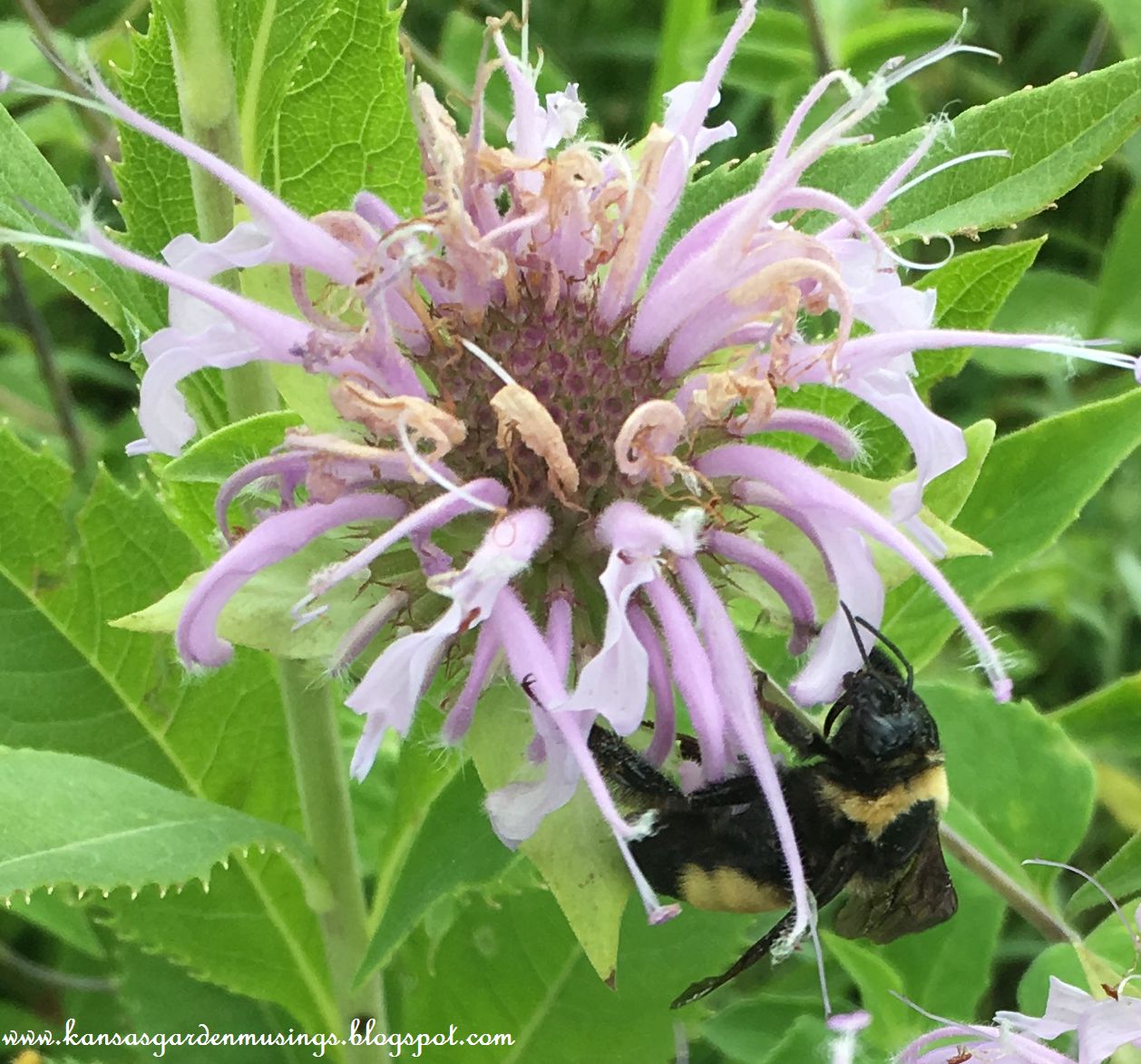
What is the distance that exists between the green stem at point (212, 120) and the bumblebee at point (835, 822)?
298mm

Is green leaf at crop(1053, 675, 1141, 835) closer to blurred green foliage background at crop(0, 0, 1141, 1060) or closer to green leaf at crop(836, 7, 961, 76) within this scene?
blurred green foliage background at crop(0, 0, 1141, 1060)

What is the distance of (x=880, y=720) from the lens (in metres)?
0.72

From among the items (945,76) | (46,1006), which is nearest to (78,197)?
(46,1006)

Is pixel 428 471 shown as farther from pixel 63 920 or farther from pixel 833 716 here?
pixel 63 920

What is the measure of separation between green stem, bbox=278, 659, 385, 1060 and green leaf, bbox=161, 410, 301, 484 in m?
0.11

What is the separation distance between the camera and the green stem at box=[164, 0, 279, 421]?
0.61 metres

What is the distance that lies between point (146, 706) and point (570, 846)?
402 millimetres

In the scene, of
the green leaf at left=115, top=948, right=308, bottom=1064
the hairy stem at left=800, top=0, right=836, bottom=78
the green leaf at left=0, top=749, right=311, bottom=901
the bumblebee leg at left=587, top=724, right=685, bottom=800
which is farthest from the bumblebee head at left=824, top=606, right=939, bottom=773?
the hairy stem at left=800, top=0, right=836, bottom=78

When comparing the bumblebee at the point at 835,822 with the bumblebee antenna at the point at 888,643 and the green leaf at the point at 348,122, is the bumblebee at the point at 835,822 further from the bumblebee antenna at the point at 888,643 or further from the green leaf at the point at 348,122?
the green leaf at the point at 348,122

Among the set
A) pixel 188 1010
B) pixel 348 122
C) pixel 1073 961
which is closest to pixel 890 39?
pixel 348 122

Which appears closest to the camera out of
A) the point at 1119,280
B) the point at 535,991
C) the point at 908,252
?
the point at 535,991

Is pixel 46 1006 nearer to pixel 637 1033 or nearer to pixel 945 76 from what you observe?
pixel 637 1033

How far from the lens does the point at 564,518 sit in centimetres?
65

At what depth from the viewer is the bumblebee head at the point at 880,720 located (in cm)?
71
